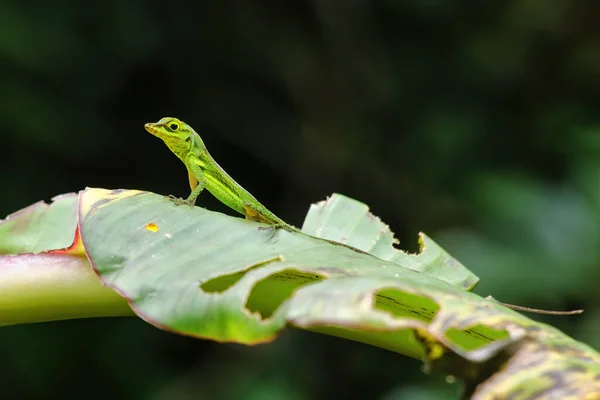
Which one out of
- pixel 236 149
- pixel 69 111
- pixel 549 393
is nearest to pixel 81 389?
pixel 69 111

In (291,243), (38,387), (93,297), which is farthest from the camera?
(38,387)

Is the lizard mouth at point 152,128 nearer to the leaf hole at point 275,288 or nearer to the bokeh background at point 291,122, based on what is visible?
the leaf hole at point 275,288

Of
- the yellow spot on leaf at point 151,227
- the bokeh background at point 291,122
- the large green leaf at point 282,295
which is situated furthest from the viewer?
the bokeh background at point 291,122

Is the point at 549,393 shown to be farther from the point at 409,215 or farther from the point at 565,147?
the point at 409,215

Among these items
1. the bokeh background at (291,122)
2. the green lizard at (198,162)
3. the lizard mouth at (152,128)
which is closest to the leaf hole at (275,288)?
the green lizard at (198,162)

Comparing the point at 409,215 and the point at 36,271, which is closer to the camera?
the point at 36,271

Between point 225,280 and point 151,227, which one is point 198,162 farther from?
point 225,280
